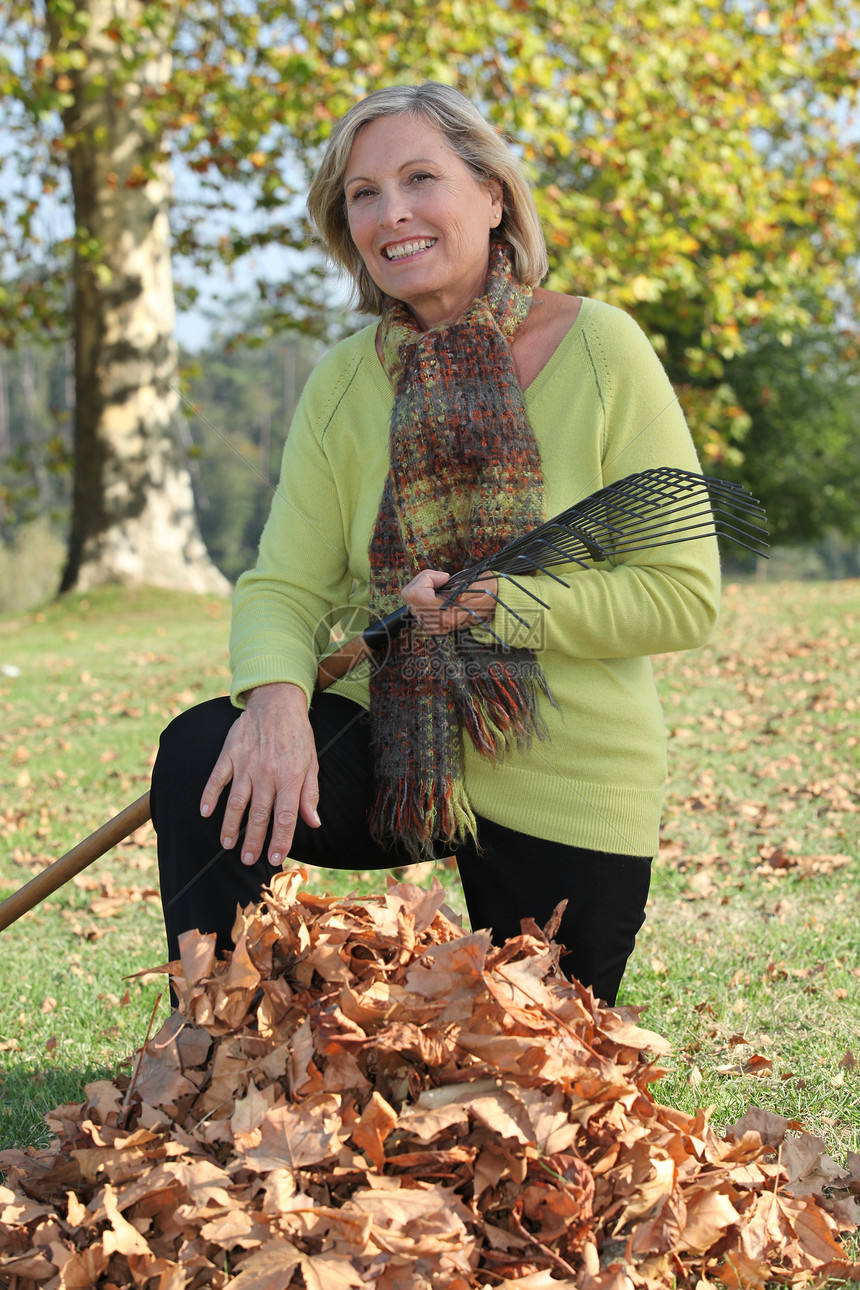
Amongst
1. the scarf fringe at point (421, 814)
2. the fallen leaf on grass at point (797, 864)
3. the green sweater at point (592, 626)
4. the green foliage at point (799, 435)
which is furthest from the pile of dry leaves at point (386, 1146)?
the green foliage at point (799, 435)

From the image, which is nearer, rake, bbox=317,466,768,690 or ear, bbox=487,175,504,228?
rake, bbox=317,466,768,690

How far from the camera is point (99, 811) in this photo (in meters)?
5.01

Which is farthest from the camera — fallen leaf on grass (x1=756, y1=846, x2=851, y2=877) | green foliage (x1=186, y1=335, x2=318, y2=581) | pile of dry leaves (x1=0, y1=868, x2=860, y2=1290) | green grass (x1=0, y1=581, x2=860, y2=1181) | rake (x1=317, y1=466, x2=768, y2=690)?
green foliage (x1=186, y1=335, x2=318, y2=581)

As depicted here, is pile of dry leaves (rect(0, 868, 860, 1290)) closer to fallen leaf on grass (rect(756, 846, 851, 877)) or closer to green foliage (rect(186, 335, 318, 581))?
fallen leaf on grass (rect(756, 846, 851, 877))

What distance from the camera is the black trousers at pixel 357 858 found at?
202 centimetres

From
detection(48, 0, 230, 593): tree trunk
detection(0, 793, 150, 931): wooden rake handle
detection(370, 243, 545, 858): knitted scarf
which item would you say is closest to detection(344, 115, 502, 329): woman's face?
detection(370, 243, 545, 858): knitted scarf

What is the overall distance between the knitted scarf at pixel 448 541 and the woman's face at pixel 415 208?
108mm

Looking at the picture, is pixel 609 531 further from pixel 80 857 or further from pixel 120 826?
pixel 80 857

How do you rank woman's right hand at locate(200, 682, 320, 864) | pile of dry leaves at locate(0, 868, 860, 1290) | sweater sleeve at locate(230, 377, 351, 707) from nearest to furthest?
pile of dry leaves at locate(0, 868, 860, 1290) → woman's right hand at locate(200, 682, 320, 864) → sweater sleeve at locate(230, 377, 351, 707)

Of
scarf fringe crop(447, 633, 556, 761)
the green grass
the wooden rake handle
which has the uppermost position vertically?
scarf fringe crop(447, 633, 556, 761)

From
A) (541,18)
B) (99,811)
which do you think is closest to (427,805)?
(99,811)

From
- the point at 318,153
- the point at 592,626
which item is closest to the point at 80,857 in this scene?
the point at 592,626

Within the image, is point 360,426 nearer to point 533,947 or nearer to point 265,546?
point 265,546

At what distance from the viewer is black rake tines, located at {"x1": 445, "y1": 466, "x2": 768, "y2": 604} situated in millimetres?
2135
